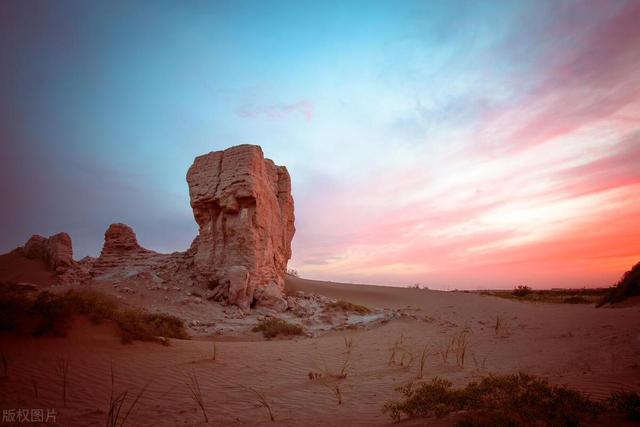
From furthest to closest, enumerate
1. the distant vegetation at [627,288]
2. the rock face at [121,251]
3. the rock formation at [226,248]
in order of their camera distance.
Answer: the rock face at [121,251], the rock formation at [226,248], the distant vegetation at [627,288]

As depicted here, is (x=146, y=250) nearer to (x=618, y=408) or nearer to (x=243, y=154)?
(x=243, y=154)

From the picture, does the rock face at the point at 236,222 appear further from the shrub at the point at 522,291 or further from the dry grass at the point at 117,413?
the shrub at the point at 522,291

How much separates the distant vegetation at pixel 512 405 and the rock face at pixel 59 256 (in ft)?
69.7

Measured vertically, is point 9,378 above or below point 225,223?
below

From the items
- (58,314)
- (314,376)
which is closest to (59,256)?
(58,314)

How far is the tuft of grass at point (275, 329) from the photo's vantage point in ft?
39.6

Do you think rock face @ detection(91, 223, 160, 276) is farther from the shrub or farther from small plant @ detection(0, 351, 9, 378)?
the shrub

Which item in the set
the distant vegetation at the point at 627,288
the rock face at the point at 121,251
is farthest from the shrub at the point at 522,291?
the rock face at the point at 121,251

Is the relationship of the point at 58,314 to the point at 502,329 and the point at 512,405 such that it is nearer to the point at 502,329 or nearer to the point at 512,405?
the point at 512,405

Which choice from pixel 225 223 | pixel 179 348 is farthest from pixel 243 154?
pixel 179 348

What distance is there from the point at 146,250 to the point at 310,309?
12.7 m

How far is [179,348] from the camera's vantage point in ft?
26.1

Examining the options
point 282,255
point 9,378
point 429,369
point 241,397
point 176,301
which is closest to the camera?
point 9,378

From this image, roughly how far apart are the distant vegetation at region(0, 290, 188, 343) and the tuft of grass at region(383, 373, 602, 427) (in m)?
6.20
